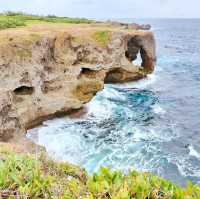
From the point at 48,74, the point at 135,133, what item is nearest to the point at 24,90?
the point at 48,74

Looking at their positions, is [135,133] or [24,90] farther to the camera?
[135,133]

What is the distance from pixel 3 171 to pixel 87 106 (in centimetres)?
2397

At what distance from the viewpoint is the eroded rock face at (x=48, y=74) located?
21.5m

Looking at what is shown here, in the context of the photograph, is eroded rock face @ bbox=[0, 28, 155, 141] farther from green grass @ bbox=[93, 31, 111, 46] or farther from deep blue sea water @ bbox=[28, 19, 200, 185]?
deep blue sea water @ bbox=[28, 19, 200, 185]

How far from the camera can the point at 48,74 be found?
25828 millimetres

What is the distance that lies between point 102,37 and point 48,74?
737 cm

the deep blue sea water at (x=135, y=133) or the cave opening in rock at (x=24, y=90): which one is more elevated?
the cave opening in rock at (x=24, y=90)

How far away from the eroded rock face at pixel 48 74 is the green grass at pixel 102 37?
36 centimetres

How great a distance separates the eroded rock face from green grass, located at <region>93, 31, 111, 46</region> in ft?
1.18

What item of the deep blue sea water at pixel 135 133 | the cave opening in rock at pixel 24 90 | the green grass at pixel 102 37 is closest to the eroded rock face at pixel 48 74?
the cave opening in rock at pixel 24 90

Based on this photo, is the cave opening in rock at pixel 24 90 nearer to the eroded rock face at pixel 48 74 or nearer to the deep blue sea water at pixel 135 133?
the eroded rock face at pixel 48 74

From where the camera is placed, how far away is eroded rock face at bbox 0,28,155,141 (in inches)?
847

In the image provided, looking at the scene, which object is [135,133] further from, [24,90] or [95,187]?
[95,187]

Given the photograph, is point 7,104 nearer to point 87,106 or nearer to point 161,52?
point 87,106
